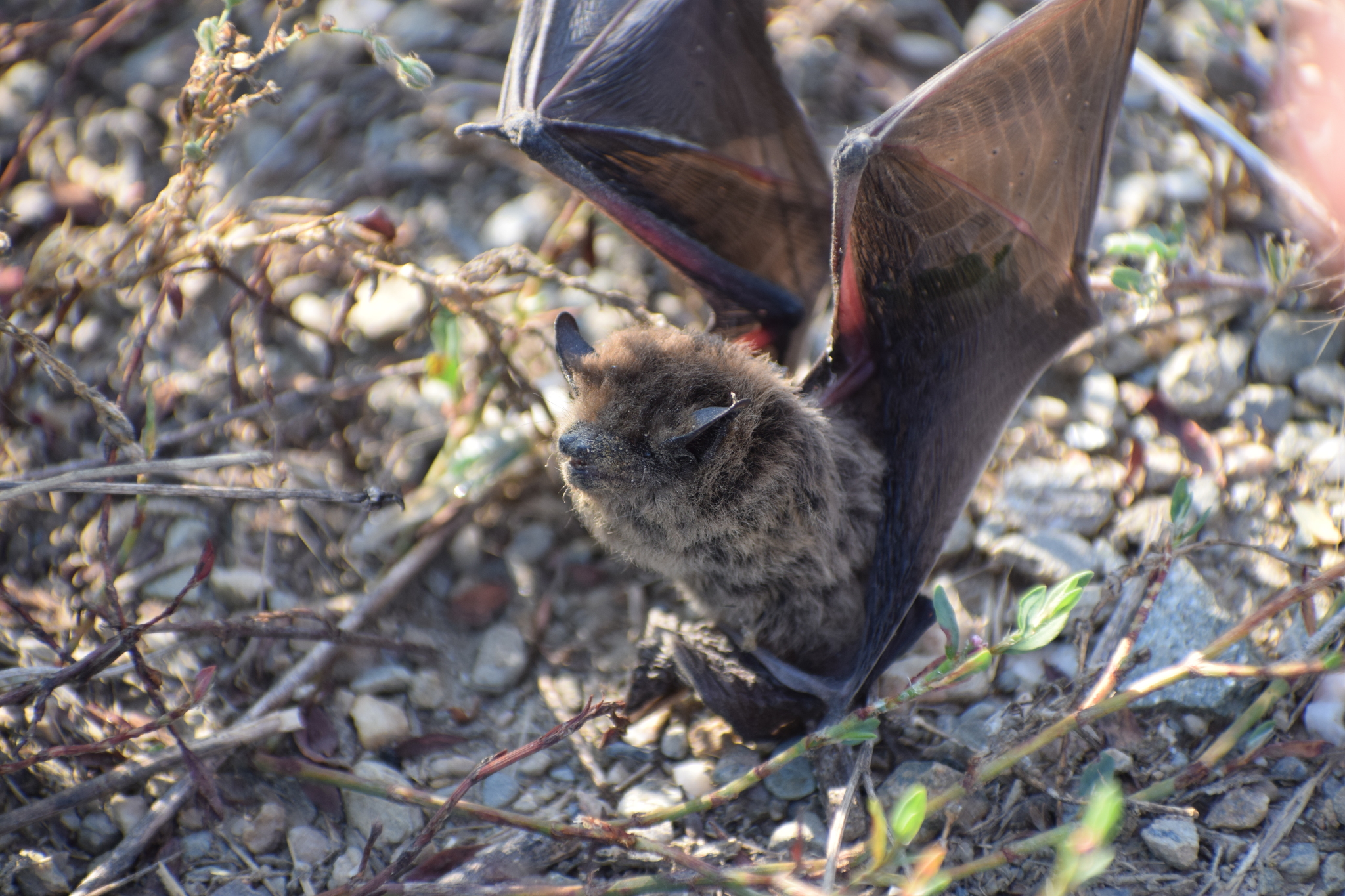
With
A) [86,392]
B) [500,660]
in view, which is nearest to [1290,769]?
[500,660]

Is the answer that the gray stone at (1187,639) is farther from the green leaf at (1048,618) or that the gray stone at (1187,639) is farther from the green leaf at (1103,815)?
the green leaf at (1103,815)

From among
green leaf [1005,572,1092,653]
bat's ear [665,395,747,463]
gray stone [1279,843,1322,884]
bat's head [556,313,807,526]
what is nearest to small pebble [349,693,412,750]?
bat's head [556,313,807,526]

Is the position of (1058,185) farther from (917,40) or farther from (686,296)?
(917,40)

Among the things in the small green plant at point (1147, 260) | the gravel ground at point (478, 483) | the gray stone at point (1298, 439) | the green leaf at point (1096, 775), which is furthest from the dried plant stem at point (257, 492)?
the gray stone at point (1298, 439)

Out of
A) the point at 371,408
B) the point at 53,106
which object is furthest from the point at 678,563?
the point at 53,106

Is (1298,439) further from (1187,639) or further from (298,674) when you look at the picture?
(298,674)

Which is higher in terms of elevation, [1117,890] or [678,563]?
[678,563]
